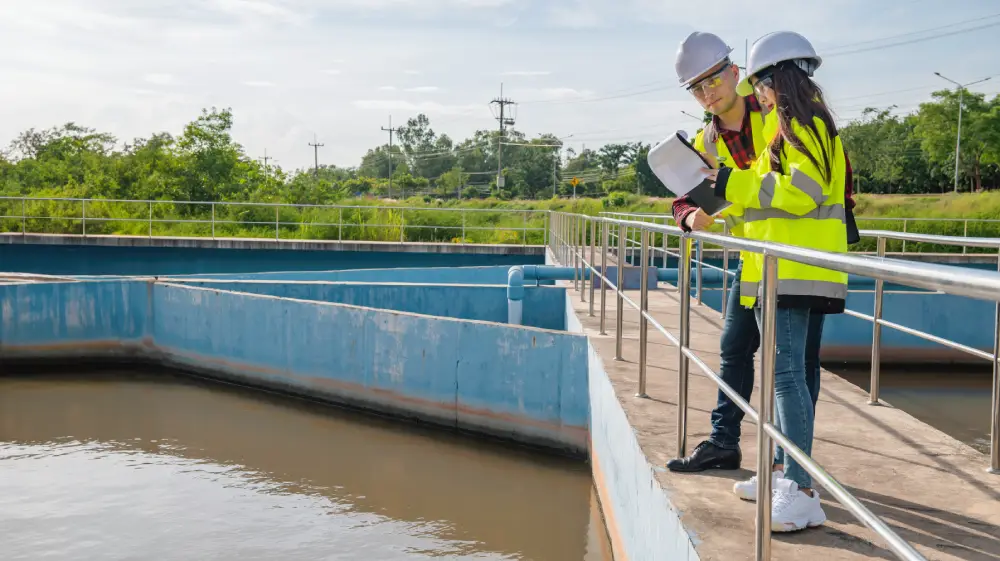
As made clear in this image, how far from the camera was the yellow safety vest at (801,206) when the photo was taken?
2.57 m

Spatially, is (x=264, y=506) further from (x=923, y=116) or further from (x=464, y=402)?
(x=923, y=116)

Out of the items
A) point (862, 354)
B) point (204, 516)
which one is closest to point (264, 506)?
point (204, 516)

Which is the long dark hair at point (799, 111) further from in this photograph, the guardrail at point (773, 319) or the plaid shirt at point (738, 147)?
the plaid shirt at point (738, 147)

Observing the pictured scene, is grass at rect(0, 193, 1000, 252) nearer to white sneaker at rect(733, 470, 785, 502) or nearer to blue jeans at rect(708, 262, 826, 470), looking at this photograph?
blue jeans at rect(708, 262, 826, 470)

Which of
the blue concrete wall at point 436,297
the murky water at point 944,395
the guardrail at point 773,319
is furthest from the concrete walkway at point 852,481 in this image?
the blue concrete wall at point 436,297

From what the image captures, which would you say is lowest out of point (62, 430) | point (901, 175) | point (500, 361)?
point (62, 430)

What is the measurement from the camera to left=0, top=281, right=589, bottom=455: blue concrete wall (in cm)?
685

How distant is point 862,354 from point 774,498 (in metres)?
8.65

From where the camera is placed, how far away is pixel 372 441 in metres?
7.37

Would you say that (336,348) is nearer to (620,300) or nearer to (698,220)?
(620,300)

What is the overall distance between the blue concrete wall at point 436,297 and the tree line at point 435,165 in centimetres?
2160

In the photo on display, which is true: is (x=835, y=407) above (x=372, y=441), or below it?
above

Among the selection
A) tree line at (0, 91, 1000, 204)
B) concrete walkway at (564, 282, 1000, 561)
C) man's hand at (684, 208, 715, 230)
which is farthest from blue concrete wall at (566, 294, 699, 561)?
tree line at (0, 91, 1000, 204)

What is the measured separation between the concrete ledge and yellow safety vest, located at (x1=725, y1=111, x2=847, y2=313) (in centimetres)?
1605
